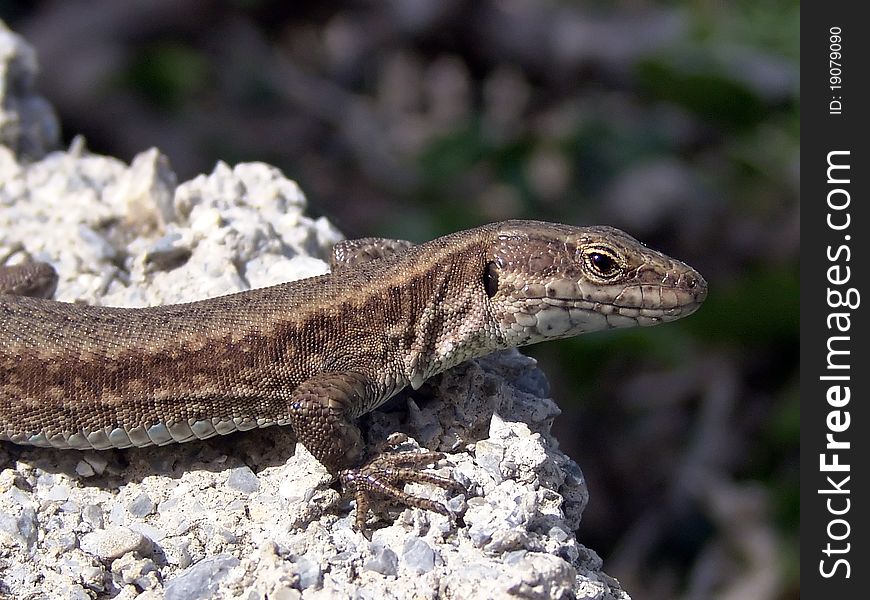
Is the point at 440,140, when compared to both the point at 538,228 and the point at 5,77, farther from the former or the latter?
the point at 538,228

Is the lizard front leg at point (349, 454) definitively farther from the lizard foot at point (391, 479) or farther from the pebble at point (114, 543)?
the pebble at point (114, 543)

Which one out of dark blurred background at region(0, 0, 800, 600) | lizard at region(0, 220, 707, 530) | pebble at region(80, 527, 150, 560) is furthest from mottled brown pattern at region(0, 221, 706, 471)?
dark blurred background at region(0, 0, 800, 600)

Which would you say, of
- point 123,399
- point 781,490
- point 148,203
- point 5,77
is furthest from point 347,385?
point 781,490

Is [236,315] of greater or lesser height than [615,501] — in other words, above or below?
above

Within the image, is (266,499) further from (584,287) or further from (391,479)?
(584,287)

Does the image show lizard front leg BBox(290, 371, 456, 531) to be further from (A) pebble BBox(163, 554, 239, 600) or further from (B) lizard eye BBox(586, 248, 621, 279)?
(B) lizard eye BBox(586, 248, 621, 279)

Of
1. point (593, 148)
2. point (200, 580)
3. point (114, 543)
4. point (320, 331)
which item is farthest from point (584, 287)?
point (593, 148)
